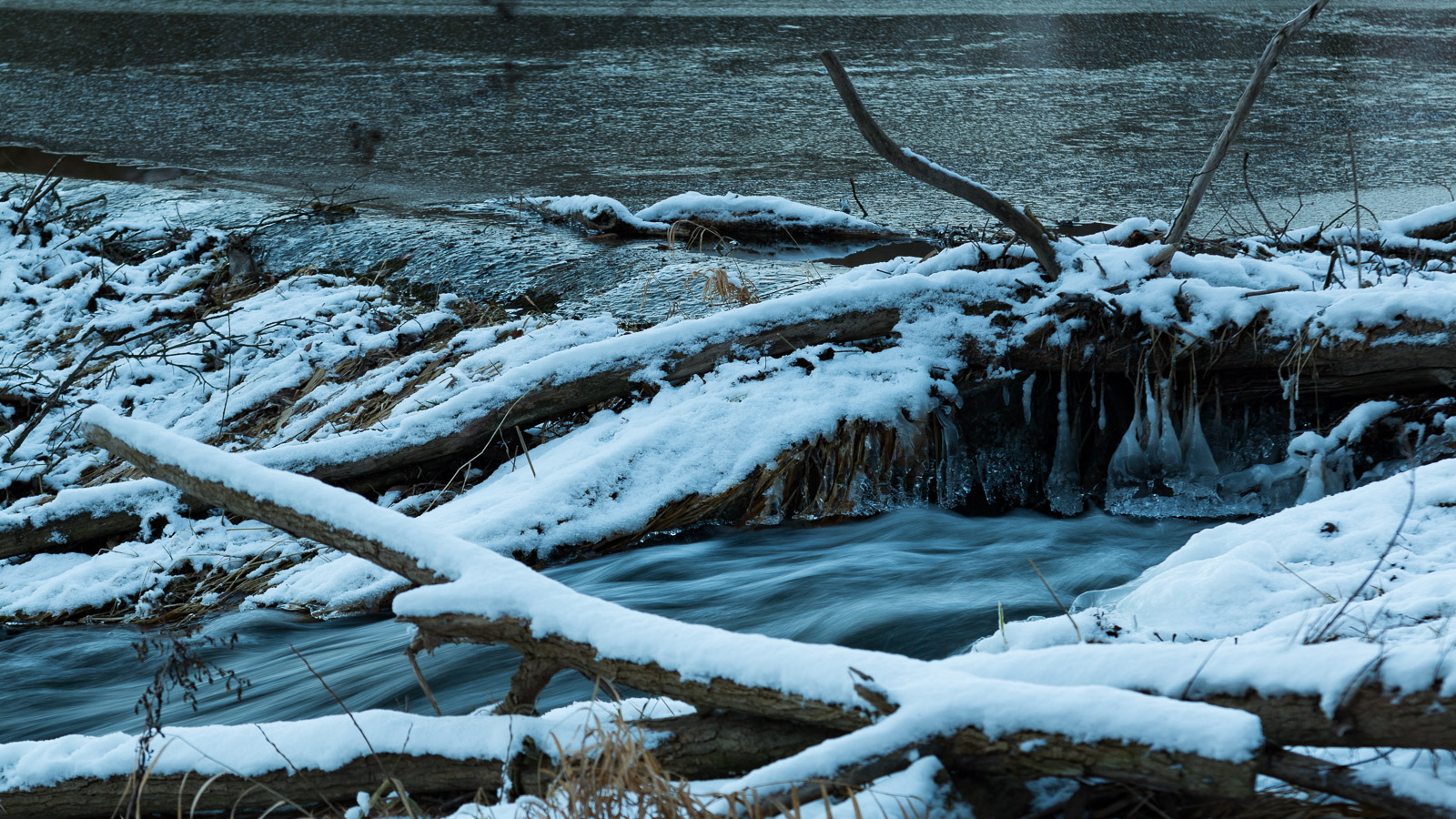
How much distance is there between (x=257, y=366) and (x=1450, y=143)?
877 centimetres

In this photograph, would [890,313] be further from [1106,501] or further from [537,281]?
[537,281]

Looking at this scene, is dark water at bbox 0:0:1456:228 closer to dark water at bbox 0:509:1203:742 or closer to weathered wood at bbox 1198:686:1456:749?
dark water at bbox 0:509:1203:742

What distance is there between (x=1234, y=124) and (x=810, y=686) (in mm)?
3200

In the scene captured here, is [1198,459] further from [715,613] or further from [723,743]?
[723,743]

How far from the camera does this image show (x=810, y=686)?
180 centimetres

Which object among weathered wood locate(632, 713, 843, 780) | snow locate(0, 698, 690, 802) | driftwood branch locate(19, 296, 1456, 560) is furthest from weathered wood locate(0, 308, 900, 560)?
weathered wood locate(632, 713, 843, 780)

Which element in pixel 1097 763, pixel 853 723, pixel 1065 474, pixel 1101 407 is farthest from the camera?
pixel 1065 474

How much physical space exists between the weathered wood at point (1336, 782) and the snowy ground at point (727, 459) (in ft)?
0.08

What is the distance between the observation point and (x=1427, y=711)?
1580 mm

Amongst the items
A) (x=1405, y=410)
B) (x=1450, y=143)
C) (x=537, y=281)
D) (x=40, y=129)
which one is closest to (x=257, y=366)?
(x=537, y=281)

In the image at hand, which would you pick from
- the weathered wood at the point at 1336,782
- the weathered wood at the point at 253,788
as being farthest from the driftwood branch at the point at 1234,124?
the weathered wood at the point at 253,788

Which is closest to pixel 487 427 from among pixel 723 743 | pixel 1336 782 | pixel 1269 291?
pixel 723 743

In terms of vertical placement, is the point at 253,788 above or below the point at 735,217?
below

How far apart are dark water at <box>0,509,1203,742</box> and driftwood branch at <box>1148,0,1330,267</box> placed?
3.46 feet
